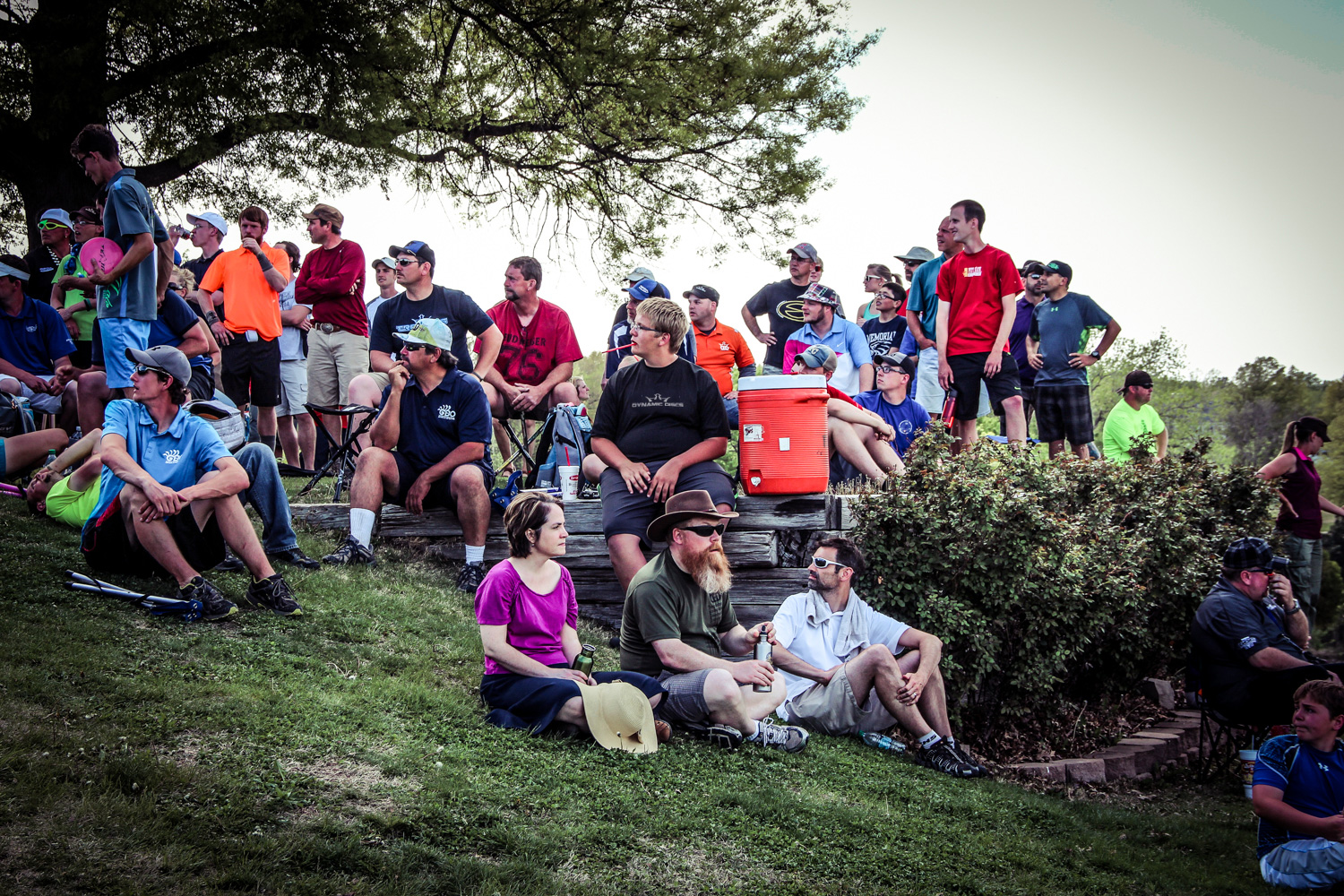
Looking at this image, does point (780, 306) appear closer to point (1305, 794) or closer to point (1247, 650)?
point (1247, 650)

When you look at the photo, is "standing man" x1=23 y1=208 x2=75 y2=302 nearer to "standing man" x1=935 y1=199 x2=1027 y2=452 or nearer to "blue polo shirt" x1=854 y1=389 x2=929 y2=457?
"blue polo shirt" x1=854 y1=389 x2=929 y2=457

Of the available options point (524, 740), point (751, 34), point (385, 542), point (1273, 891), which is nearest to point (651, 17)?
point (751, 34)

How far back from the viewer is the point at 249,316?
9414 millimetres

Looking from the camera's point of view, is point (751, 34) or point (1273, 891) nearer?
point (1273, 891)

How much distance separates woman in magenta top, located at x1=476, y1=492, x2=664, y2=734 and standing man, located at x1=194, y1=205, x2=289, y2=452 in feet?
17.3

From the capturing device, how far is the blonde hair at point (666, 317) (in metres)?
6.85

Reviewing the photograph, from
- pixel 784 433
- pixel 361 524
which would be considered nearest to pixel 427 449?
pixel 361 524

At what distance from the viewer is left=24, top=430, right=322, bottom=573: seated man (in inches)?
262

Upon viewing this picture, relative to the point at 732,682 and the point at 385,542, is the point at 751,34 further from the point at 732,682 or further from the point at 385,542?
the point at 732,682

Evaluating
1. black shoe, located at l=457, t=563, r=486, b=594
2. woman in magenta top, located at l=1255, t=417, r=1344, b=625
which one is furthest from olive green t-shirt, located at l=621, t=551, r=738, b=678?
woman in magenta top, located at l=1255, t=417, r=1344, b=625

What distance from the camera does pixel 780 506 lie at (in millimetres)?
7348

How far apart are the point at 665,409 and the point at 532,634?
7.22 ft

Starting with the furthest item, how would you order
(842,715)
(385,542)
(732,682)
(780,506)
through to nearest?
(385,542), (780,506), (842,715), (732,682)

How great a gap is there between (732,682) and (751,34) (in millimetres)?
11265
